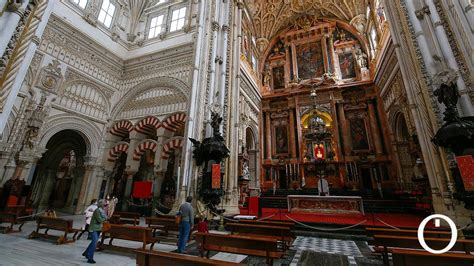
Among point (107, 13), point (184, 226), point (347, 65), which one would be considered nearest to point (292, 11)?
point (347, 65)

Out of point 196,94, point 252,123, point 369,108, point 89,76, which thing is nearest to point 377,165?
point 369,108

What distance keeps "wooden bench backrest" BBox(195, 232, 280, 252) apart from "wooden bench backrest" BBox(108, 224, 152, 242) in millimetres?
1056

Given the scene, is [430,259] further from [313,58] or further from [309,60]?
[313,58]

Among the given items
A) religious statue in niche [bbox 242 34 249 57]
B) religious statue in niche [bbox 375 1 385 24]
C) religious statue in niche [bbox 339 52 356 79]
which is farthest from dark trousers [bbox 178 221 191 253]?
religious statue in niche [bbox 339 52 356 79]

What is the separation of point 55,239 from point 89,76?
30.8 feet

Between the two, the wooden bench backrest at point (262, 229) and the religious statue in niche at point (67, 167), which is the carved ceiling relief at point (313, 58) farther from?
the religious statue in niche at point (67, 167)

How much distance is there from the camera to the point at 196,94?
361 inches

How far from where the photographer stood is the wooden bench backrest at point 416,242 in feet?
10.1

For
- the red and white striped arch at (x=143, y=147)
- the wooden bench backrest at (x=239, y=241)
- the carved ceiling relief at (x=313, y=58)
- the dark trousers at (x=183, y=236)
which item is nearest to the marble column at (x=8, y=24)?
the dark trousers at (x=183, y=236)

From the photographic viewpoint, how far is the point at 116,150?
39.0 feet

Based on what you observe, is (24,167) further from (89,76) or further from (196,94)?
(196,94)

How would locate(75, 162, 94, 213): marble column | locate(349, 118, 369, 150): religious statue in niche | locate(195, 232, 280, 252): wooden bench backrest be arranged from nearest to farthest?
1. locate(195, 232, 280, 252): wooden bench backrest
2. locate(75, 162, 94, 213): marble column
3. locate(349, 118, 369, 150): religious statue in niche

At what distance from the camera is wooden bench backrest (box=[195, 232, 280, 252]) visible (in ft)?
9.94

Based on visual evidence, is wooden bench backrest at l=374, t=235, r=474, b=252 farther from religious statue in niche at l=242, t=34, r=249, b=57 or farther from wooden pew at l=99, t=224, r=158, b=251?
religious statue in niche at l=242, t=34, r=249, b=57
